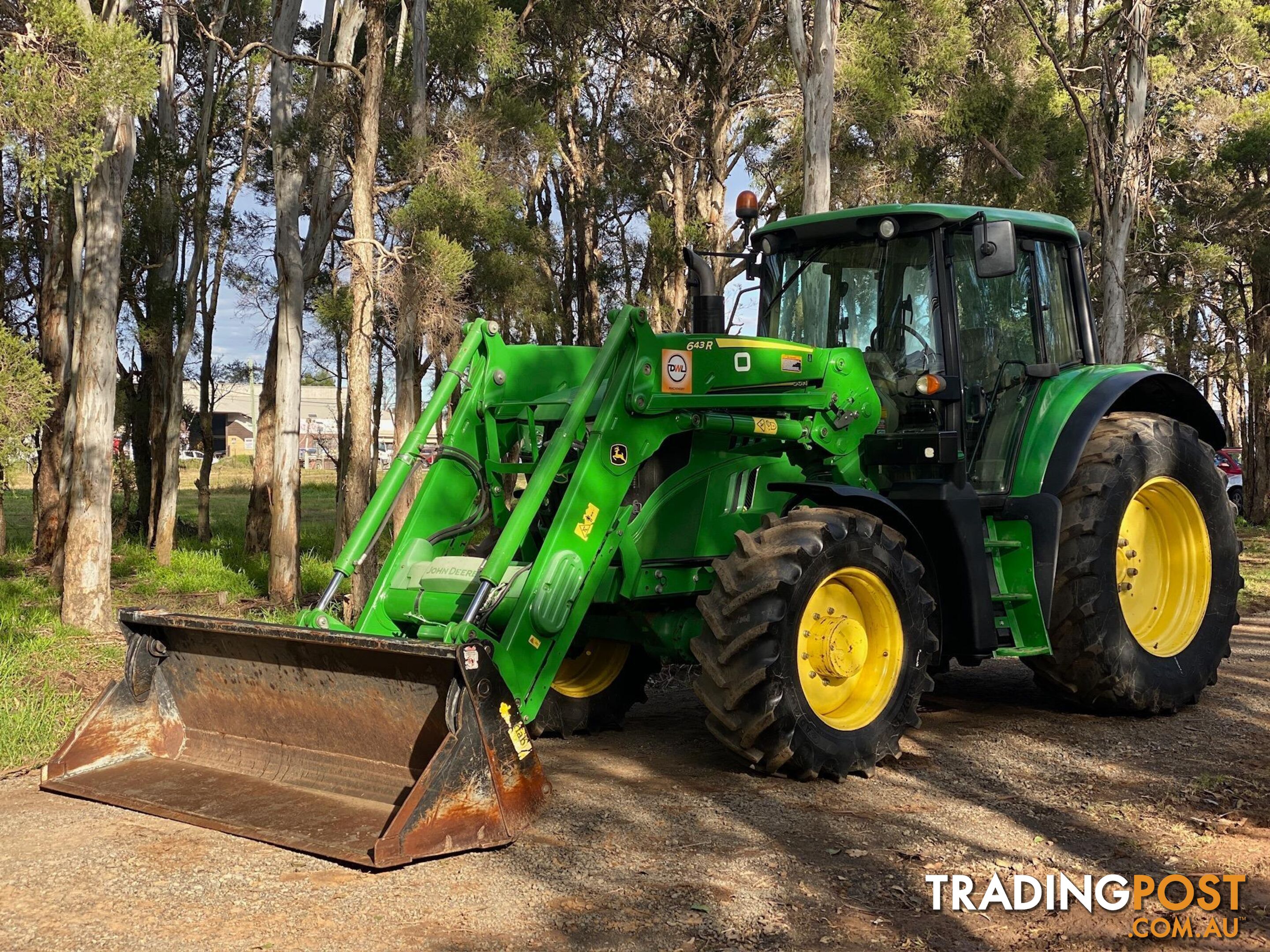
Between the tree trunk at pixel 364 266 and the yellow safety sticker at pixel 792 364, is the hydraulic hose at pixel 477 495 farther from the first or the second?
the tree trunk at pixel 364 266

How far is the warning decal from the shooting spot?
6.08 metres

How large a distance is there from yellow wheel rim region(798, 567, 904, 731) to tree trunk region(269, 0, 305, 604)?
1059cm

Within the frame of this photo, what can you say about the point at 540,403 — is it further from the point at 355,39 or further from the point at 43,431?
the point at 355,39

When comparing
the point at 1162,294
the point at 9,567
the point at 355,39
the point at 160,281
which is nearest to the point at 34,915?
the point at 9,567

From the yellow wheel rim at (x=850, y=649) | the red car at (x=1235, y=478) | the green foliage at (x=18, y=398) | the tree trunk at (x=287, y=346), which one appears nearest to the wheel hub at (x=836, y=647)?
the yellow wheel rim at (x=850, y=649)

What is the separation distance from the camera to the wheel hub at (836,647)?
6031 millimetres

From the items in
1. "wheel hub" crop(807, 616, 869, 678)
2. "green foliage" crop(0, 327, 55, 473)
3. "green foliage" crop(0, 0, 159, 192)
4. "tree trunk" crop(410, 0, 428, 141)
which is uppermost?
"tree trunk" crop(410, 0, 428, 141)

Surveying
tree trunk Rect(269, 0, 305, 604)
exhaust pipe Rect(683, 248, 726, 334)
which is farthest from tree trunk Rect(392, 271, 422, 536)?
exhaust pipe Rect(683, 248, 726, 334)

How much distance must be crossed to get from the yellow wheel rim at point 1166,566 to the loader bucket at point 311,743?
4.33m

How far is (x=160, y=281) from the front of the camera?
21.6 m

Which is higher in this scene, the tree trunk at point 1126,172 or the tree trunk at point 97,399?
the tree trunk at point 1126,172

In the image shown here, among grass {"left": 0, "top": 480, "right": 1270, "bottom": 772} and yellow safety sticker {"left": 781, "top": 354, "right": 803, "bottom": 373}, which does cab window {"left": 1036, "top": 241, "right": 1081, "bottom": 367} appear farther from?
grass {"left": 0, "top": 480, "right": 1270, "bottom": 772}

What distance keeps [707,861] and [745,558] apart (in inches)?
58.5

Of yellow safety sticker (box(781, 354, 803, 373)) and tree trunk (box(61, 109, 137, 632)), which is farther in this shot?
tree trunk (box(61, 109, 137, 632))
